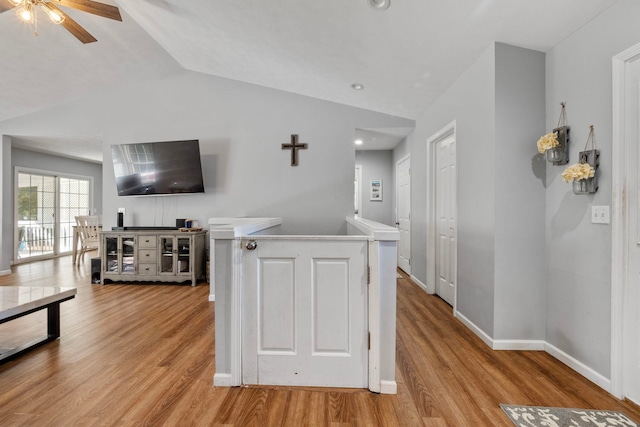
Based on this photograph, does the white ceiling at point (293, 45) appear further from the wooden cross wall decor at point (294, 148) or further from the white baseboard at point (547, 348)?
the white baseboard at point (547, 348)

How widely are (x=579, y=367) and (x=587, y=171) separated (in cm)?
125

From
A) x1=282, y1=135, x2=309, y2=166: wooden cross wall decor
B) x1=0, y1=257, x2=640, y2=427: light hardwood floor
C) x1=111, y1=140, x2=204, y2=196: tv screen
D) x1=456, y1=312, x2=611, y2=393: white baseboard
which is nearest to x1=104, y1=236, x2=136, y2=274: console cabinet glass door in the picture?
x1=111, y1=140, x2=204, y2=196: tv screen

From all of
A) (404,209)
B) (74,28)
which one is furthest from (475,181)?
(74,28)

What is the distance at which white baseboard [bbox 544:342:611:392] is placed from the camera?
177 cm

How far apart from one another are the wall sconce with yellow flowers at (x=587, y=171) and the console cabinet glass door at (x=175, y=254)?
412 cm

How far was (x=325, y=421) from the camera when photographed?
1.50 metres

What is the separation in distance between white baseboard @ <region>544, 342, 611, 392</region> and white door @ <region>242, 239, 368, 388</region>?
4.57ft

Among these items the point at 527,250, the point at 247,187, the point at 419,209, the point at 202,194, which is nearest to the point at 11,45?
the point at 202,194

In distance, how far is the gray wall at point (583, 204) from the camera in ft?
5.76

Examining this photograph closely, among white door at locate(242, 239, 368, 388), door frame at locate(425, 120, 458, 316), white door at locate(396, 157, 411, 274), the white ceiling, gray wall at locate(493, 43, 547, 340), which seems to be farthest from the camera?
white door at locate(396, 157, 411, 274)

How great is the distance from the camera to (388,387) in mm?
1725

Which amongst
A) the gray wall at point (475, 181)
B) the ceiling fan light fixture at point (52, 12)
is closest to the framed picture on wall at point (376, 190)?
the gray wall at point (475, 181)

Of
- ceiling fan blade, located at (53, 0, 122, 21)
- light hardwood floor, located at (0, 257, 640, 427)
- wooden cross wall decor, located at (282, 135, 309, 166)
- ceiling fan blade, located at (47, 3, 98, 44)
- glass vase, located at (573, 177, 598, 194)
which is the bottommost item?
light hardwood floor, located at (0, 257, 640, 427)

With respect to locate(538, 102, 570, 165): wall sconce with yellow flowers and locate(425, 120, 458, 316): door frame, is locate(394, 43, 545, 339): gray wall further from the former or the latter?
locate(425, 120, 458, 316): door frame
